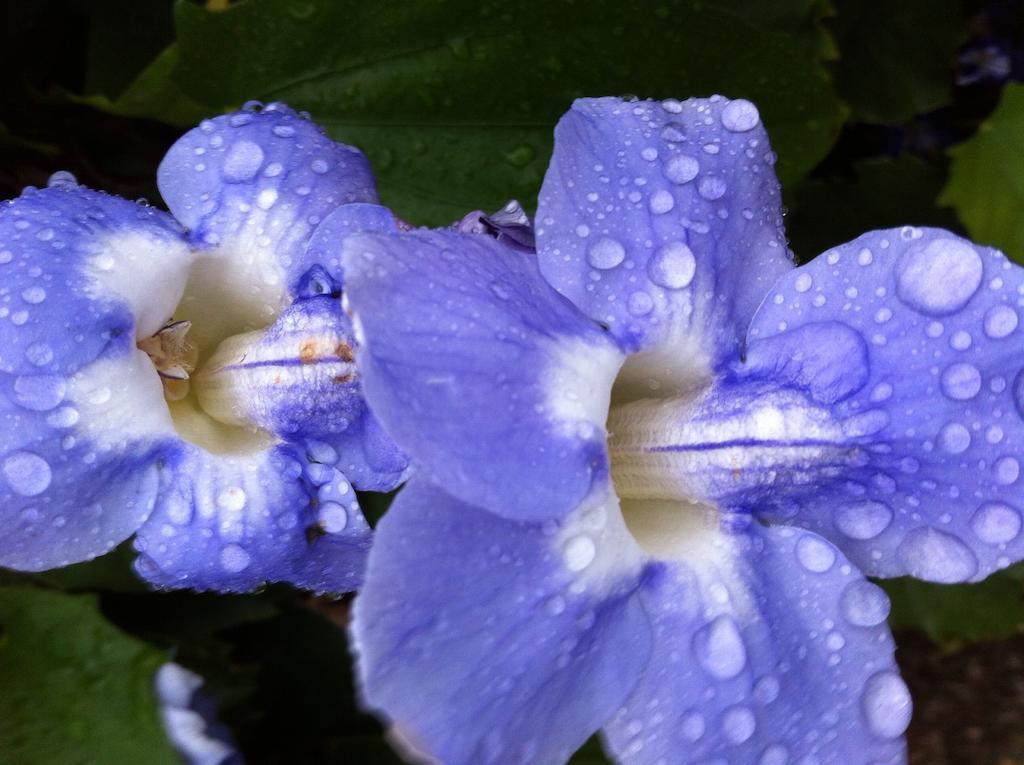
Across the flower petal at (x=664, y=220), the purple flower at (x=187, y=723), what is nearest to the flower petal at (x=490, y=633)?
the flower petal at (x=664, y=220)

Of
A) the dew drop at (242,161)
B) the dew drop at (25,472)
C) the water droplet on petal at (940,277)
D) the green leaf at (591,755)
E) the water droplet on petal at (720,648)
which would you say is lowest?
the green leaf at (591,755)

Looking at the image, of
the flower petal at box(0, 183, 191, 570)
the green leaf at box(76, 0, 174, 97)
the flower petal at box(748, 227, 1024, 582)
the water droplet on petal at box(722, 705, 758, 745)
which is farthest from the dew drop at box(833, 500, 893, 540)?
the green leaf at box(76, 0, 174, 97)

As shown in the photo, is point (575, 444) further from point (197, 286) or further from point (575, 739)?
point (197, 286)

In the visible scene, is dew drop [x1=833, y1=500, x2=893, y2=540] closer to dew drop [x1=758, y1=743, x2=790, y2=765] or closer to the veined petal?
dew drop [x1=758, y1=743, x2=790, y2=765]

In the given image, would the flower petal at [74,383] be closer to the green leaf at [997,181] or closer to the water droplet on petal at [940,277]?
the water droplet on petal at [940,277]

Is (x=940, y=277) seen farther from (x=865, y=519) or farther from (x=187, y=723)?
(x=187, y=723)

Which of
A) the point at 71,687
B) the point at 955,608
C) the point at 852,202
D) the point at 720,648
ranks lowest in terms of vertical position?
the point at 955,608

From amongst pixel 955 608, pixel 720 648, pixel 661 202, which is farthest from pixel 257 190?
pixel 955 608
